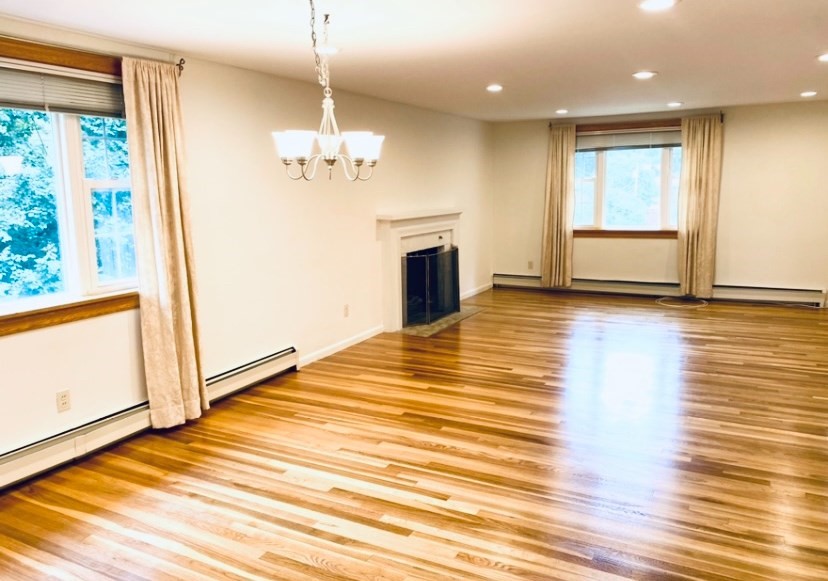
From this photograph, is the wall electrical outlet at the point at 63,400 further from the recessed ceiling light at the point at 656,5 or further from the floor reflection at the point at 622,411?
the recessed ceiling light at the point at 656,5

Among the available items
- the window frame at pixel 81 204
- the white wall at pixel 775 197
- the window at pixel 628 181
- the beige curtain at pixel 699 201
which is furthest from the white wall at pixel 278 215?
the white wall at pixel 775 197

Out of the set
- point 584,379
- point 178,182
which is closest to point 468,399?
point 584,379

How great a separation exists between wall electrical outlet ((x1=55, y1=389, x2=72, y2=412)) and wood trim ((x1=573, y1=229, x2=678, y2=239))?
262 inches

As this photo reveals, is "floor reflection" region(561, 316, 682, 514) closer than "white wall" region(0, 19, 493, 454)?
Yes

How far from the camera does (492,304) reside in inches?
305

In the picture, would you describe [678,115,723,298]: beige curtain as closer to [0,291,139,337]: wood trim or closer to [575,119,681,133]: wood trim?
[575,119,681,133]: wood trim

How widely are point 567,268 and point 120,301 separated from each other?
243 inches

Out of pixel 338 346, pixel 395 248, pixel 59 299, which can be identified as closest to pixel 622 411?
pixel 338 346

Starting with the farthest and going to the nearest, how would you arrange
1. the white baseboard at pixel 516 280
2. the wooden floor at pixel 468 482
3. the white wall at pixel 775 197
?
the white baseboard at pixel 516 280 → the white wall at pixel 775 197 → the wooden floor at pixel 468 482

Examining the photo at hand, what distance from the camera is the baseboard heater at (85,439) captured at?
121 inches

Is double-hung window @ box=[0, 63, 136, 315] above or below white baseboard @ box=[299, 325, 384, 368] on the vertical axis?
above

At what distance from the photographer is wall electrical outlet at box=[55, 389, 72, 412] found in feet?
10.9

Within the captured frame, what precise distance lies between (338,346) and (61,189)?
111 inches

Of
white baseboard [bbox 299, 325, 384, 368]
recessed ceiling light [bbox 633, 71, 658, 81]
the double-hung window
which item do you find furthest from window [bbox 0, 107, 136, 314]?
recessed ceiling light [bbox 633, 71, 658, 81]
